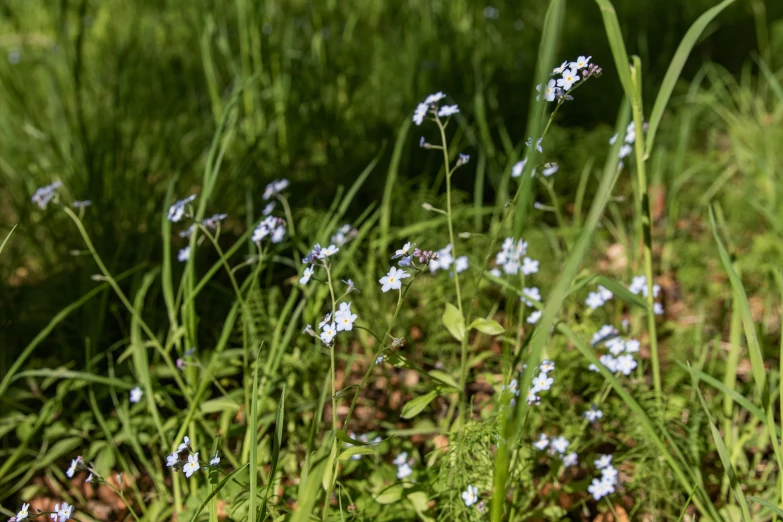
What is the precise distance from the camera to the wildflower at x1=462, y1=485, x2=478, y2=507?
51.4 inches

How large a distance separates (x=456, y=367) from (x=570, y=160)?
1.22 metres

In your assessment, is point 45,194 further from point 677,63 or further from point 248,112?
point 677,63

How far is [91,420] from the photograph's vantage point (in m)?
1.82

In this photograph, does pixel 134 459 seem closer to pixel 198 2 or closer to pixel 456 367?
pixel 456 367

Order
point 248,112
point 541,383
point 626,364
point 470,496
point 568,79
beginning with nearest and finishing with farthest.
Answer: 1. point 568,79
2. point 470,496
3. point 541,383
4. point 626,364
5. point 248,112

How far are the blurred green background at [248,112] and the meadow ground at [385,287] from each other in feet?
0.05

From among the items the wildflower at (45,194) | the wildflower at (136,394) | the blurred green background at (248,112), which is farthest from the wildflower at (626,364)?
the wildflower at (45,194)

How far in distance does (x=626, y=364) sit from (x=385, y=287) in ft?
2.19

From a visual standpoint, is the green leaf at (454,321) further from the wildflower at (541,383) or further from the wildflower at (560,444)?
the wildflower at (560,444)

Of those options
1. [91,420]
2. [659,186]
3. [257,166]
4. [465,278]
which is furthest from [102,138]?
[659,186]

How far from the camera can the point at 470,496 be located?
1313mm

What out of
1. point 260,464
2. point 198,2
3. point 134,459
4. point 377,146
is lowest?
point 134,459

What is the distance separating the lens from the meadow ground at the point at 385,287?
135 cm

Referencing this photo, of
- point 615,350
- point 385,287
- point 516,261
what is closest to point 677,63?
point 516,261
